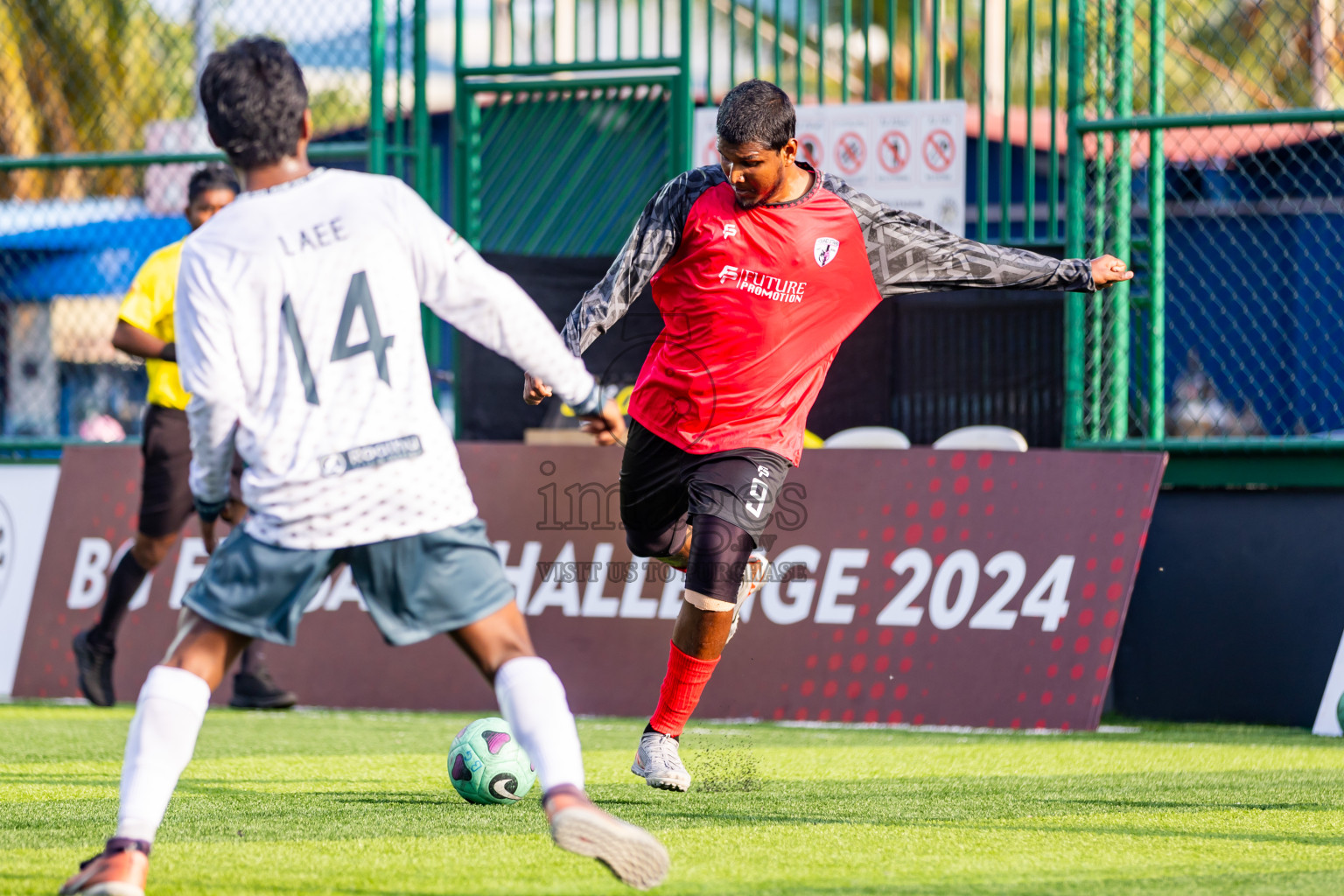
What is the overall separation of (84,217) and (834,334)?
1072 centimetres

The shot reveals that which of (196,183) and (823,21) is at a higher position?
(823,21)

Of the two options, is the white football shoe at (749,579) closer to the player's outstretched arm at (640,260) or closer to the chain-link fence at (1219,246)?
the player's outstretched arm at (640,260)

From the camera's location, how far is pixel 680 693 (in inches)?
205

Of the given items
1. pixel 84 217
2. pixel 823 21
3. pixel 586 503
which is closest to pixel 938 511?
pixel 586 503

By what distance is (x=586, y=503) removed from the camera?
26.2 ft

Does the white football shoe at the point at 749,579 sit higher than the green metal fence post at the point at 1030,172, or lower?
lower

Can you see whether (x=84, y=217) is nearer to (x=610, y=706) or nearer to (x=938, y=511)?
(x=610, y=706)

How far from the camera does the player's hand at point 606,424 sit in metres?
3.53

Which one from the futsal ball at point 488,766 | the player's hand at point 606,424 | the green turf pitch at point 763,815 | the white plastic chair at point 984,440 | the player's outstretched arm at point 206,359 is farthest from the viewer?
the white plastic chair at point 984,440

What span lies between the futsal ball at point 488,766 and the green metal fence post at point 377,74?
5047 mm

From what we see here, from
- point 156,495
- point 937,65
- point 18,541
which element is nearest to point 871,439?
point 937,65

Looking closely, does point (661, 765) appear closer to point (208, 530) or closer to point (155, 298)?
point (208, 530)

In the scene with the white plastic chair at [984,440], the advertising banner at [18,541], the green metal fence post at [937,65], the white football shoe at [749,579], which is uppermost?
the green metal fence post at [937,65]

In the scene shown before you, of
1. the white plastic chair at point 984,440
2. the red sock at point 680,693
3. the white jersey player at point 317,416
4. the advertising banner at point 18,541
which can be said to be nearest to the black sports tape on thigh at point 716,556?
the red sock at point 680,693
